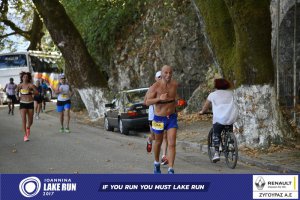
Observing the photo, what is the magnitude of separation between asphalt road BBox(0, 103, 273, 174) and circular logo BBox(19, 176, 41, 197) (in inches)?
159

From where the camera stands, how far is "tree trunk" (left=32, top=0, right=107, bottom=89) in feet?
86.3

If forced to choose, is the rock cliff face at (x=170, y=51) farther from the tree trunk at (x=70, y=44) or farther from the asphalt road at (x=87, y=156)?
the asphalt road at (x=87, y=156)

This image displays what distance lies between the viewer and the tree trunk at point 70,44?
2631 cm

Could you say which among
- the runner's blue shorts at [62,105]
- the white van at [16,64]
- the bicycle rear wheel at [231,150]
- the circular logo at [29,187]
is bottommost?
the bicycle rear wheel at [231,150]

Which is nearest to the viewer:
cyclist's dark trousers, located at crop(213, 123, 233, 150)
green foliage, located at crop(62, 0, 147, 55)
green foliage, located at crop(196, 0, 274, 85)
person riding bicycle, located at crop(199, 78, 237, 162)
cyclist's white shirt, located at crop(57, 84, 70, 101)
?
person riding bicycle, located at crop(199, 78, 237, 162)

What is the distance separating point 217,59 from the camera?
1584 cm

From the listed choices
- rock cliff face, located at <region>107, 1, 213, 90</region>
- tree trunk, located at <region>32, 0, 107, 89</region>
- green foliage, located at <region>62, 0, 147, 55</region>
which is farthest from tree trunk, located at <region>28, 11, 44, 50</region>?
tree trunk, located at <region>32, 0, 107, 89</region>

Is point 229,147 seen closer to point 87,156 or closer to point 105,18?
point 87,156

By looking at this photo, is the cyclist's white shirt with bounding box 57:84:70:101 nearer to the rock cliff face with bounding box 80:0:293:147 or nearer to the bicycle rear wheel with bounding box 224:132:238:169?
the rock cliff face with bounding box 80:0:293:147

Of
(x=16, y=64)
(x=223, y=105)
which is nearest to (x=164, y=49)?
(x=223, y=105)

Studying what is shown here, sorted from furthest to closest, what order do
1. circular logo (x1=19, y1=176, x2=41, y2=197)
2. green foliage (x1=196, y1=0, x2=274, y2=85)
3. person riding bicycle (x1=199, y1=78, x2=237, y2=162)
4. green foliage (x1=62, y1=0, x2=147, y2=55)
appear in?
green foliage (x1=62, y1=0, x2=147, y2=55), green foliage (x1=196, y1=0, x2=274, y2=85), person riding bicycle (x1=199, y1=78, x2=237, y2=162), circular logo (x1=19, y1=176, x2=41, y2=197)

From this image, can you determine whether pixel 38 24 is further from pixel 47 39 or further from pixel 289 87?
pixel 289 87

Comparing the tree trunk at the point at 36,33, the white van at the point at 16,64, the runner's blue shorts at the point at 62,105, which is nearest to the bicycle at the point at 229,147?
the runner's blue shorts at the point at 62,105

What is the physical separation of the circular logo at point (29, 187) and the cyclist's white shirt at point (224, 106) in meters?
5.89
